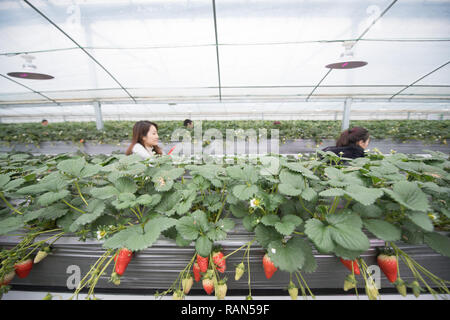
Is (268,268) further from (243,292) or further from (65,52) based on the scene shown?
(65,52)

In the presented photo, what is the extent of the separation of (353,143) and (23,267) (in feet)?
6.27

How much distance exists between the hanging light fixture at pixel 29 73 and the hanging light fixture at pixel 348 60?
Answer: 3333 mm

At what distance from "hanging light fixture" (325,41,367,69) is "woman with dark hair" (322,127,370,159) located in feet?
2.93

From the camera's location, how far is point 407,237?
0.39 metres

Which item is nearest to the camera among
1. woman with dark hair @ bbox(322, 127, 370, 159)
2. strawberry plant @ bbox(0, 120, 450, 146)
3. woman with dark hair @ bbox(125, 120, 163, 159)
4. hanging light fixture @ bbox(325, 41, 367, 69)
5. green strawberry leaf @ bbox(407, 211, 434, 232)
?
green strawberry leaf @ bbox(407, 211, 434, 232)

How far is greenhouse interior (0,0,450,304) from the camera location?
40 cm

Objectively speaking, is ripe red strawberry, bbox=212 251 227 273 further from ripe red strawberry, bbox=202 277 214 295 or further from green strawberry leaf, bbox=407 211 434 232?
green strawberry leaf, bbox=407 211 434 232

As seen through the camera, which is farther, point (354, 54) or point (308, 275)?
point (354, 54)

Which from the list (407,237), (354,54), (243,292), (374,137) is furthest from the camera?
(374,137)

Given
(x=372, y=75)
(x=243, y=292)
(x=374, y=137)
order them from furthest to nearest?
(x=372, y=75), (x=374, y=137), (x=243, y=292)

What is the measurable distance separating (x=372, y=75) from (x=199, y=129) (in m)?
2.30

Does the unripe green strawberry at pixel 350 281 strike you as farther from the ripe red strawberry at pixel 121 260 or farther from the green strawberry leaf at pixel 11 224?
the green strawberry leaf at pixel 11 224

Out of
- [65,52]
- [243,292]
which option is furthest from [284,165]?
[65,52]

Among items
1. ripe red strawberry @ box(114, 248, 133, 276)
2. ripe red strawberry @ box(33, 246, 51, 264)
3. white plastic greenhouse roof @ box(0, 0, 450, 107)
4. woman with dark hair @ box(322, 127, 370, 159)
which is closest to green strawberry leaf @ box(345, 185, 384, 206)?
ripe red strawberry @ box(114, 248, 133, 276)
